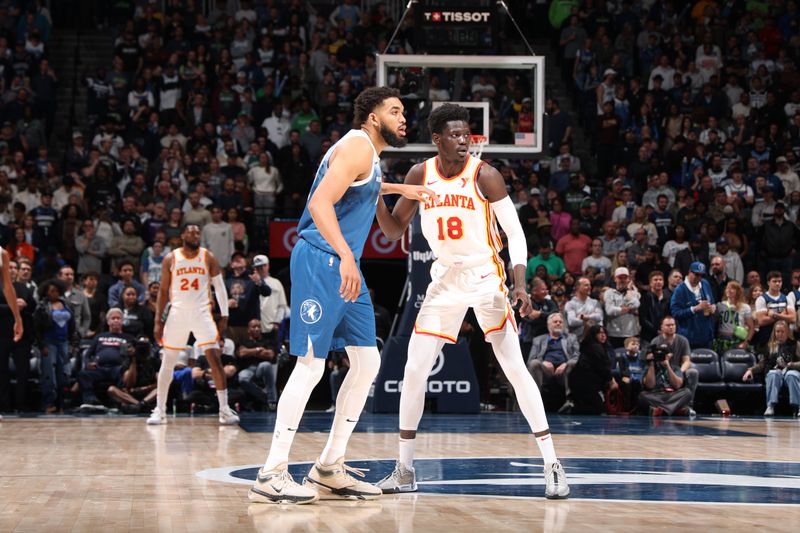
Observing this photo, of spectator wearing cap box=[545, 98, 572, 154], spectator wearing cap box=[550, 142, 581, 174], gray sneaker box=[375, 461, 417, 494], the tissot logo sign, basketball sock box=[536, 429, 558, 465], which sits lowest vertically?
gray sneaker box=[375, 461, 417, 494]

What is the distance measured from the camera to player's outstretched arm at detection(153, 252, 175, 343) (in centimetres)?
1129

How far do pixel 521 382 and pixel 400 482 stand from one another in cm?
82

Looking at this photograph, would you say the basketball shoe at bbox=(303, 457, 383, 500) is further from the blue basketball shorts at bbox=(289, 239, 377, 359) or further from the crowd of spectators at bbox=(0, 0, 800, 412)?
the crowd of spectators at bbox=(0, 0, 800, 412)

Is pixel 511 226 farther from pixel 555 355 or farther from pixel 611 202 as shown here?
pixel 611 202

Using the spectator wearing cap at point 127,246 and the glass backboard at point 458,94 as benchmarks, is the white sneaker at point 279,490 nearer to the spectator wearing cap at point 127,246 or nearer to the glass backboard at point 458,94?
the glass backboard at point 458,94

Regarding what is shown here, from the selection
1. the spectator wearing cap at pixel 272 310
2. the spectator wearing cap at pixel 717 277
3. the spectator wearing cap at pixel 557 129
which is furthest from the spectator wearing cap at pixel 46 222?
the spectator wearing cap at pixel 717 277

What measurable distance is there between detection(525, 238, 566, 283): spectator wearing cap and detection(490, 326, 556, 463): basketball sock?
9.09 m

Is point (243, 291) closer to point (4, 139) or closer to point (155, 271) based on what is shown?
point (155, 271)

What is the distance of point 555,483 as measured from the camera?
5785 millimetres

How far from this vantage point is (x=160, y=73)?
60.1ft

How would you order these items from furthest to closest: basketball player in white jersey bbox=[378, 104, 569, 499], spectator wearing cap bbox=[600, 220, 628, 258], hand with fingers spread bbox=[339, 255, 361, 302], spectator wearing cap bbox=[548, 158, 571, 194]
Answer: spectator wearing cap bbox=[548, 158, 571, 194], spectator wearing cap bbox=[600, 220, 628, 258], basketball player in white jersey bbox=[378, 104, 569, 499], hand with fingers spread bbox=[339, 255, 361, 302]

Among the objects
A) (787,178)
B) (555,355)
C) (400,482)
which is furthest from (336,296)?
(787,178)

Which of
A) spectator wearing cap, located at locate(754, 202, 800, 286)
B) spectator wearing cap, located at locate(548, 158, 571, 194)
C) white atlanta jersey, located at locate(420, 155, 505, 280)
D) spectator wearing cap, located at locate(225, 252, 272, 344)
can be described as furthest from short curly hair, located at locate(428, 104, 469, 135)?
spectator wearing cap, located at locate(548, 158, 571, 194)

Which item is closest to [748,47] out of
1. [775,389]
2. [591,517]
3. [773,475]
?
[775,389]
